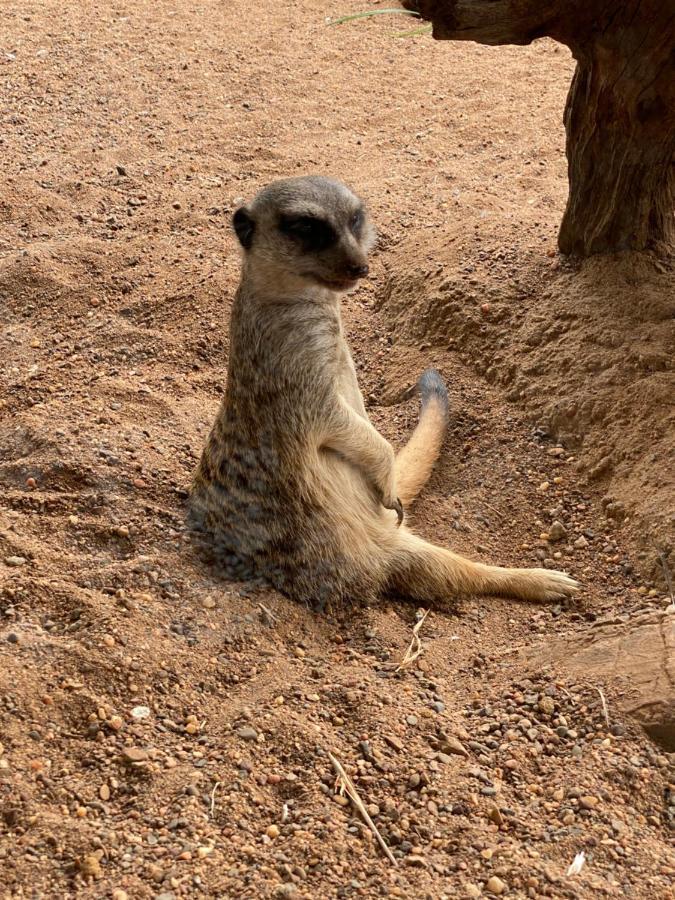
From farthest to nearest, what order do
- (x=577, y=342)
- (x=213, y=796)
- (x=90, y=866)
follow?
1. (x=577, y=342)
2. (x=213, y=796)
3. (x=90, y=866)

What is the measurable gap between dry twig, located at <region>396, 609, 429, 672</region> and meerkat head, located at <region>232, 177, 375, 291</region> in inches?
38.4

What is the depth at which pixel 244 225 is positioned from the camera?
2.74 m

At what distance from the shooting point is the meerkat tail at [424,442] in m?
3.18

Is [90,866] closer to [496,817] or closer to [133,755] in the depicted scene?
[133,755]

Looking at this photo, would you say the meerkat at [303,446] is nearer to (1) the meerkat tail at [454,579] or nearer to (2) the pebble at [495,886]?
(1) the meerkat tail at [454,579]

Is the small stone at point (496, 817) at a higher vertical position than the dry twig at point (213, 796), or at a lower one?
higher

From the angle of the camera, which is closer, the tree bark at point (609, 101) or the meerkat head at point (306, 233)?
the meerkat head at point (306, 233)

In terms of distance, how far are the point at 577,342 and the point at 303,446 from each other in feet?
3.70

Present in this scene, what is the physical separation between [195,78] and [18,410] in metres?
3.39

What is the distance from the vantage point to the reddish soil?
1.88 meters

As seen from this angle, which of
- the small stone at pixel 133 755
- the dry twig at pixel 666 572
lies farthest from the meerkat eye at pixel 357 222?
the small stone at pixel 133 755

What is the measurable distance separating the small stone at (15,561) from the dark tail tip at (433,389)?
4.82ft

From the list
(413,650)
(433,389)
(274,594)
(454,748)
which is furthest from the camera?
(433,389)

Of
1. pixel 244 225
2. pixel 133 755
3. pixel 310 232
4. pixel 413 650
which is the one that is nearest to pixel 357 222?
pixel 310 232
